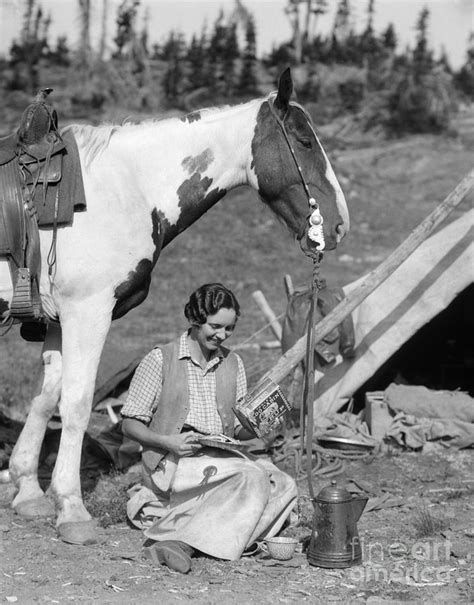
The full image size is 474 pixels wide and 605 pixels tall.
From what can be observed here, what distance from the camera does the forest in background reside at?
2445 centimetres

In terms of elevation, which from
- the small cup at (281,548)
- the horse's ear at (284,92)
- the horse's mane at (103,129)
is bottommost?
the small cup at (281,548)

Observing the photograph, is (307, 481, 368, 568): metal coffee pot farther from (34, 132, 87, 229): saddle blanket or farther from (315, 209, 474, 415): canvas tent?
(315, 209, 474, 415): canvas tent

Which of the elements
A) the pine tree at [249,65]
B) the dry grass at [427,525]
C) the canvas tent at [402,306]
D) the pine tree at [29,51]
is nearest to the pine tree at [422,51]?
the pine tree at [249,65]

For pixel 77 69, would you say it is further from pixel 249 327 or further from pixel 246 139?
pixel 246 139

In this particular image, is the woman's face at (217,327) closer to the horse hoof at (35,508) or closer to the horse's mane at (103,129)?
the horse's mane at (103,129)

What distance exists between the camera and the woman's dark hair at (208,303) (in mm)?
4148

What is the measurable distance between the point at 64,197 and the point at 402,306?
322cm

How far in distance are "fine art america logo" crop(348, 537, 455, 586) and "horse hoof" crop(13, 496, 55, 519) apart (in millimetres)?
1712

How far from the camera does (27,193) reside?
446 centimetres

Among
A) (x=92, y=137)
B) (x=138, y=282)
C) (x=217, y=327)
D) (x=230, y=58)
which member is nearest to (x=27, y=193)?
(x=92, y=137)

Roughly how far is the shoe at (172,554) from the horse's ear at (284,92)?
221 cm

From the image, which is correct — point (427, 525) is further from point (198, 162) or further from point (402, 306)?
point (402, 306)

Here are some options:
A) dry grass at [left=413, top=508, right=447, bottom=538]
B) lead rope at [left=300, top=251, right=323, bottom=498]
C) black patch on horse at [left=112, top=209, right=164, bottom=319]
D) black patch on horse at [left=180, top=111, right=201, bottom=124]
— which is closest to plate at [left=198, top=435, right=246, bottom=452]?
lead rope at [left=300, top=251, right=323, bottom=498]

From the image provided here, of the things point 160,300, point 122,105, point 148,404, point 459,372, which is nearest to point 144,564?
point 148,404
